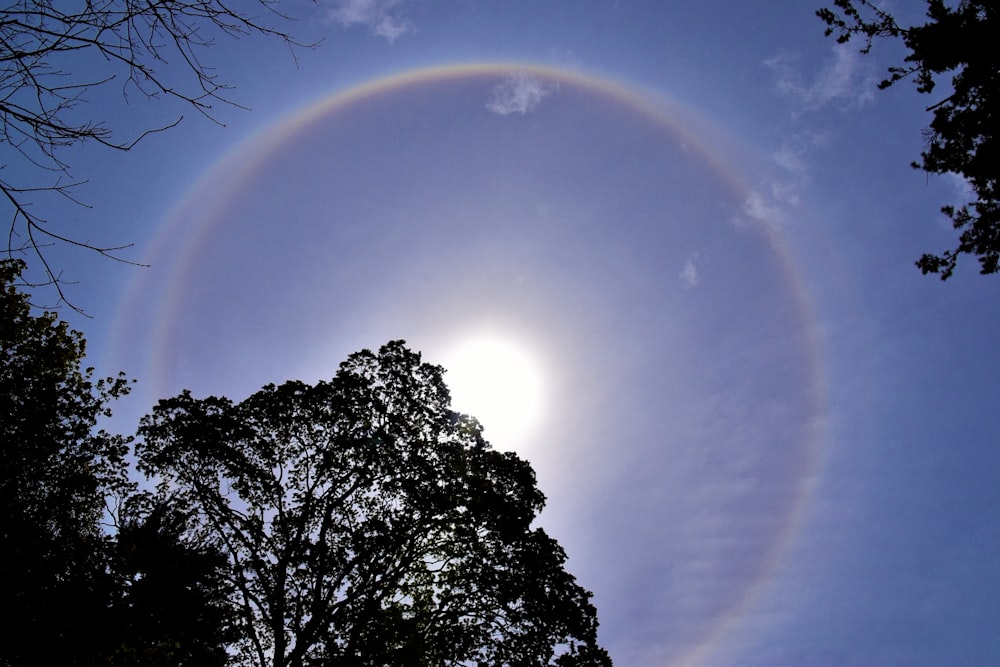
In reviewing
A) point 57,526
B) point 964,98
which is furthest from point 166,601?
point 964,98

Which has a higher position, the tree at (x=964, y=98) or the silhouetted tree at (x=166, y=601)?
the tree at (x=964, y=98)

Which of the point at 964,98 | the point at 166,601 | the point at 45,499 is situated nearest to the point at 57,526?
the point at 45,499

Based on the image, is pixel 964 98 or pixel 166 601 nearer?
pixel 964 98

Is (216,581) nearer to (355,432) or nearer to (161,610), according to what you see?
(161,610)

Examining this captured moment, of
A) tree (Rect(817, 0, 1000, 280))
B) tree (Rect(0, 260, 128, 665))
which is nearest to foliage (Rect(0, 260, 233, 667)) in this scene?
tree (Rect(0, 260, 128, 665))

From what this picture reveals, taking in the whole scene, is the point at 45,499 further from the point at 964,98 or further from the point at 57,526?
the point at 964,98

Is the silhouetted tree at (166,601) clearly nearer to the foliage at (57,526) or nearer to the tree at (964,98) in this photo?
the foliage at (57,526)

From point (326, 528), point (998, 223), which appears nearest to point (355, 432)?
point (326, 528)

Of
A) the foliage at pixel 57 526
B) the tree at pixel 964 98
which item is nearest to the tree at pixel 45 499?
the foliage at pixel 57 526

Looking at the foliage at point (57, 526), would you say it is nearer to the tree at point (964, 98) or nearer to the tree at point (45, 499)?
the tree at point (45, 499)
